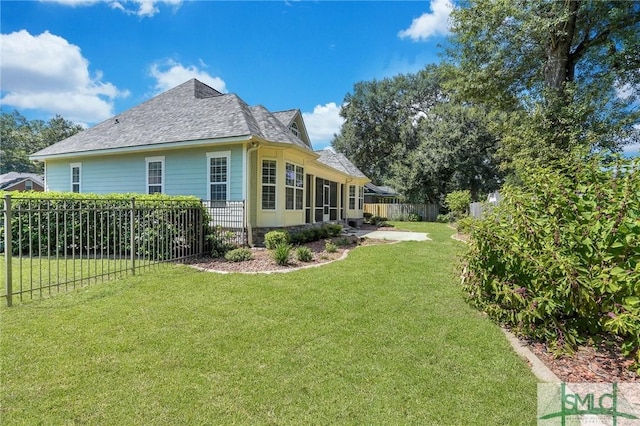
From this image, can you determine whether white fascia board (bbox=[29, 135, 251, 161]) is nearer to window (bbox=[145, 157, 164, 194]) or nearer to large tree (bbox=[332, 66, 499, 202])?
window (bbox=[145, 157, 164, 194])

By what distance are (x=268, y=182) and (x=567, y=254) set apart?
848 cm

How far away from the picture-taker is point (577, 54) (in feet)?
38.7

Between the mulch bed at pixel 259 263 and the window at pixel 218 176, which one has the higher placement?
the window at pixel 218 176

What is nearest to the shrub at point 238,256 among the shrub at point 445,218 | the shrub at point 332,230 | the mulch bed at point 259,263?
the mulch bed at point 259,263

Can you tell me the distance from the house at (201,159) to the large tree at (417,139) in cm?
1633

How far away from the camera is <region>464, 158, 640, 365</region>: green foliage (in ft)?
9.82

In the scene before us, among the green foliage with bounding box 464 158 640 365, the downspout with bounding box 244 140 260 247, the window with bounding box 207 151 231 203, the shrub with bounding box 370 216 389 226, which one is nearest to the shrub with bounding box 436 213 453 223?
the shrub with bounding box 370 216 389 226

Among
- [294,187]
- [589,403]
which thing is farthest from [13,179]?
[589,403]

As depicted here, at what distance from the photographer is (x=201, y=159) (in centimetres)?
1059

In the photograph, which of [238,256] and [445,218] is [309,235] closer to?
[238,256]

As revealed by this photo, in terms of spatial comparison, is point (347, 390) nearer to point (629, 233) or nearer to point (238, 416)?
point (238, 416)

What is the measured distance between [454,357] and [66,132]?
67.5 metres

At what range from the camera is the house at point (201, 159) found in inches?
395

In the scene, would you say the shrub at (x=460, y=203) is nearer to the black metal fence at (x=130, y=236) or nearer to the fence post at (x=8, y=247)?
the black metal fence at (x=130, y=236)
